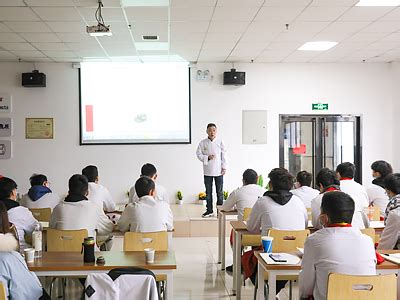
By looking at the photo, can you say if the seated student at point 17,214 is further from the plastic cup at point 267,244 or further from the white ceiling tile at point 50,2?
the white ceiling tile at point 50,2

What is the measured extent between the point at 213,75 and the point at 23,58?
3.66 meters

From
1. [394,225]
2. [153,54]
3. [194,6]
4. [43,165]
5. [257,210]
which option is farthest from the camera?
[43,165]

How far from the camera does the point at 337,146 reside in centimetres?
1029

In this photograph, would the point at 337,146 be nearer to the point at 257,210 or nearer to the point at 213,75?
the point at 213,75

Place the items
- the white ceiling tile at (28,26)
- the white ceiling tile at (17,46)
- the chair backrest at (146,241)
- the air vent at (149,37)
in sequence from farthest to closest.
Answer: the white ceiling tile at (17,46) < the air vent at (149,37) < the white ceiling tile at (28,26) < the chair backrest at (146,241)

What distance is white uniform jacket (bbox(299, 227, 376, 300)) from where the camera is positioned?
281 cm

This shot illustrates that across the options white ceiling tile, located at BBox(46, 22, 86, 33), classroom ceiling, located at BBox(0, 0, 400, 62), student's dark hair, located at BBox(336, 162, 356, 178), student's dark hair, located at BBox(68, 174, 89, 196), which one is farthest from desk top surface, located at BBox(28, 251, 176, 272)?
white ceiling tile, located at BBox(46, 22, 86, 33)

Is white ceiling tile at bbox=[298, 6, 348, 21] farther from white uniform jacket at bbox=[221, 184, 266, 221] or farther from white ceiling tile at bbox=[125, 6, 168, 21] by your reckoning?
white uniform jacket at bbox=[221, 184, 266, 221]

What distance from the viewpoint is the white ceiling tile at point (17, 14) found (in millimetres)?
5934

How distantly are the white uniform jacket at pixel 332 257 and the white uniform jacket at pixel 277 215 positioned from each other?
1507mm

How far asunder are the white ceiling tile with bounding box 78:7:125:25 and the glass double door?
4.68m

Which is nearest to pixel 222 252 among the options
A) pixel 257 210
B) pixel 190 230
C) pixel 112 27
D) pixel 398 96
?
pixel 257 210

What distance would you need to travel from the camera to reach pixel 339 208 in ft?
9.48

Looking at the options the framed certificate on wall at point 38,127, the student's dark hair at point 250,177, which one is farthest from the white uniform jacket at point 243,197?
the framed certificate on wall at point 38,127
